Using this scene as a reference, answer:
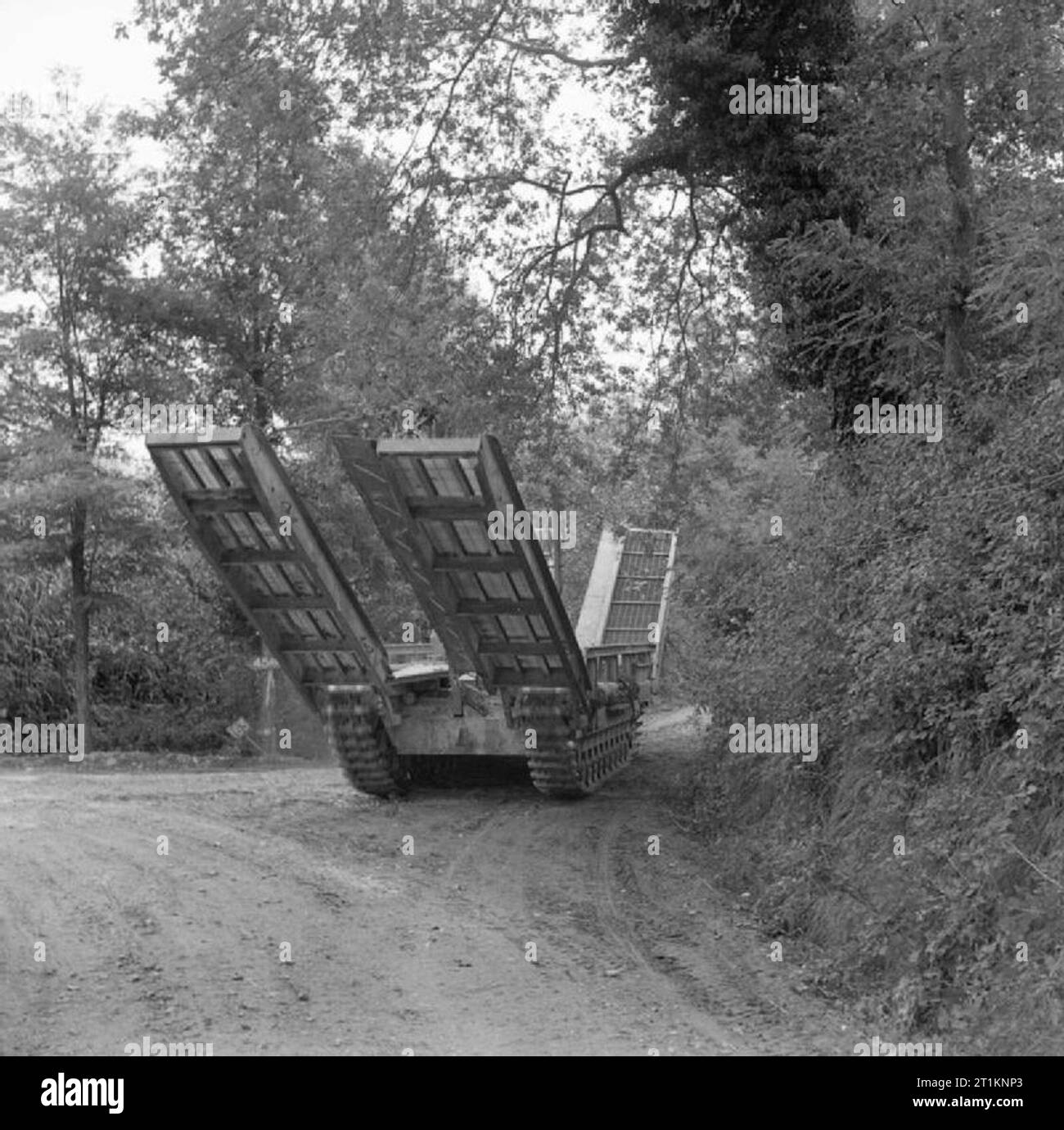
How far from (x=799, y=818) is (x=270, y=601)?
16.6 feet

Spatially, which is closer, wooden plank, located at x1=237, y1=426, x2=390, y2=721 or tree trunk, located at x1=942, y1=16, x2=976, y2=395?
wooden plank, located at x1=237, y1=426, x2=390, y2=721

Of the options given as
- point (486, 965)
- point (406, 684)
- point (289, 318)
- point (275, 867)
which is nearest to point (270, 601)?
point (406, 684)

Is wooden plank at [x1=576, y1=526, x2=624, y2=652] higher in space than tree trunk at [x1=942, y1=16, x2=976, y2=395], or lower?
lower

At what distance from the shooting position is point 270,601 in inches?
491

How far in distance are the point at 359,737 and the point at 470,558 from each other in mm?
2268

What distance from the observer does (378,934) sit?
8227mm

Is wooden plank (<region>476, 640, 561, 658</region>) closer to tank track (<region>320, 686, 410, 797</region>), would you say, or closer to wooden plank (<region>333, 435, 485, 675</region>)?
wooden plank (<region>333, 435, 485, 675</region>)

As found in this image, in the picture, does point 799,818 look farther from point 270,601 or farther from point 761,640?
point 270,601

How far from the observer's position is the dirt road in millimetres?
6387

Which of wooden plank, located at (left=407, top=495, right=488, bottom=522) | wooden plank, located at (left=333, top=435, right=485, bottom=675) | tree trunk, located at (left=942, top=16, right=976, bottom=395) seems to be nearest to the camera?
wooden plank, located at (left=333, top=435, right=485, bottom=675)

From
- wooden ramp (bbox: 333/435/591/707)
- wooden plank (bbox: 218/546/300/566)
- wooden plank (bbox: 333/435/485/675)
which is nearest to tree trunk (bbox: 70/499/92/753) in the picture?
wooden plank (bbox: 218/546/300/566)

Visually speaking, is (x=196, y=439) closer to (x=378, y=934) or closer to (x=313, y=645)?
(x=313, y=645)

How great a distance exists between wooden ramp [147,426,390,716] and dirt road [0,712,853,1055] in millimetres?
1405

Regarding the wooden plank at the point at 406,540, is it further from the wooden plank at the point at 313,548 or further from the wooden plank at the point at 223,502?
the wooden plank at the point at 223,502
